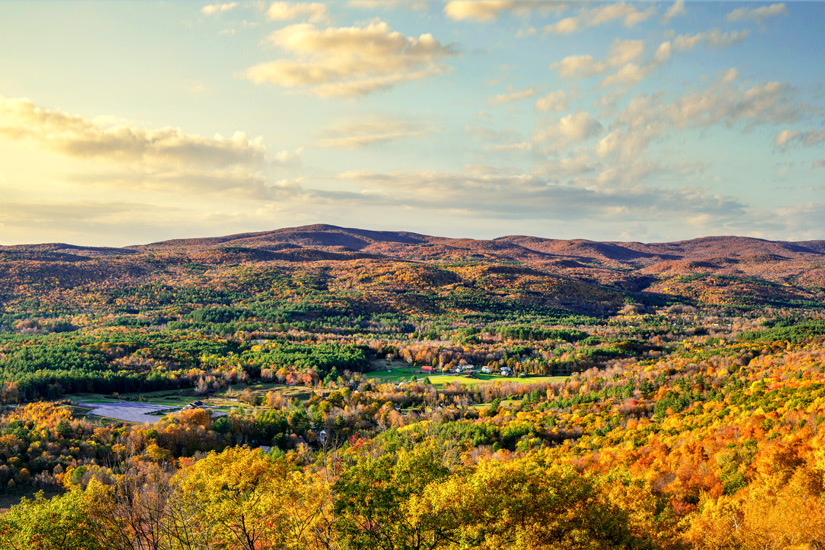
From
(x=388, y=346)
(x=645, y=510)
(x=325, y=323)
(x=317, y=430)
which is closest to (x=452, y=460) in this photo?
(x=645, y=510)

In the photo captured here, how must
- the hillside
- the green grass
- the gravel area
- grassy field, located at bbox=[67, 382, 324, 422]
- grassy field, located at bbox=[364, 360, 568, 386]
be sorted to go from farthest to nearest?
grassy field, located at bbox=[364, 360, 568, 386], the green grass, grassy field, located at bbox=[67, 382, 324, 422], the gravel area, the hillside

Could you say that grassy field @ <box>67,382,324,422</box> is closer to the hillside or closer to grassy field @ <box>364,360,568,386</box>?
the hillside

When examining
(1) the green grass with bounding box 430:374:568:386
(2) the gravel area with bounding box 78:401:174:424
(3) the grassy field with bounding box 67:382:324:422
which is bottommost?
(3) the grassy field with bounding box 67:382:324:422

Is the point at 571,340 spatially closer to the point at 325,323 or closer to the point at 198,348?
the point at 325,323

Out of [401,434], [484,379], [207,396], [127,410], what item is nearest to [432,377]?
[484,379]

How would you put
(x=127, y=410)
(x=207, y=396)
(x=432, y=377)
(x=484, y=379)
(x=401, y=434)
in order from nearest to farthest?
(x=401, y=434), (x=127, y=410), (x=207, y=396), (x=484, y=379), (x=432, y=377)

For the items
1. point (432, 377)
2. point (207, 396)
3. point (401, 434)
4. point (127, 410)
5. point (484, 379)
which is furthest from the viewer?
point (432, 377)

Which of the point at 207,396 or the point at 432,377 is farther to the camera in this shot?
the point at 432,377

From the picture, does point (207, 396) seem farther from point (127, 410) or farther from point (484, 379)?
point (484, 379)

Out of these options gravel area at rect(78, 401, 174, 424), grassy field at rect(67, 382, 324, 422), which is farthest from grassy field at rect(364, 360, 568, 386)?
gravel area at rect(78, 401, 174, 424)

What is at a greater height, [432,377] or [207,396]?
[432,377]

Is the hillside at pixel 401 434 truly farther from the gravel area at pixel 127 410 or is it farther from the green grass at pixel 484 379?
the green grass at pixel 484 379
